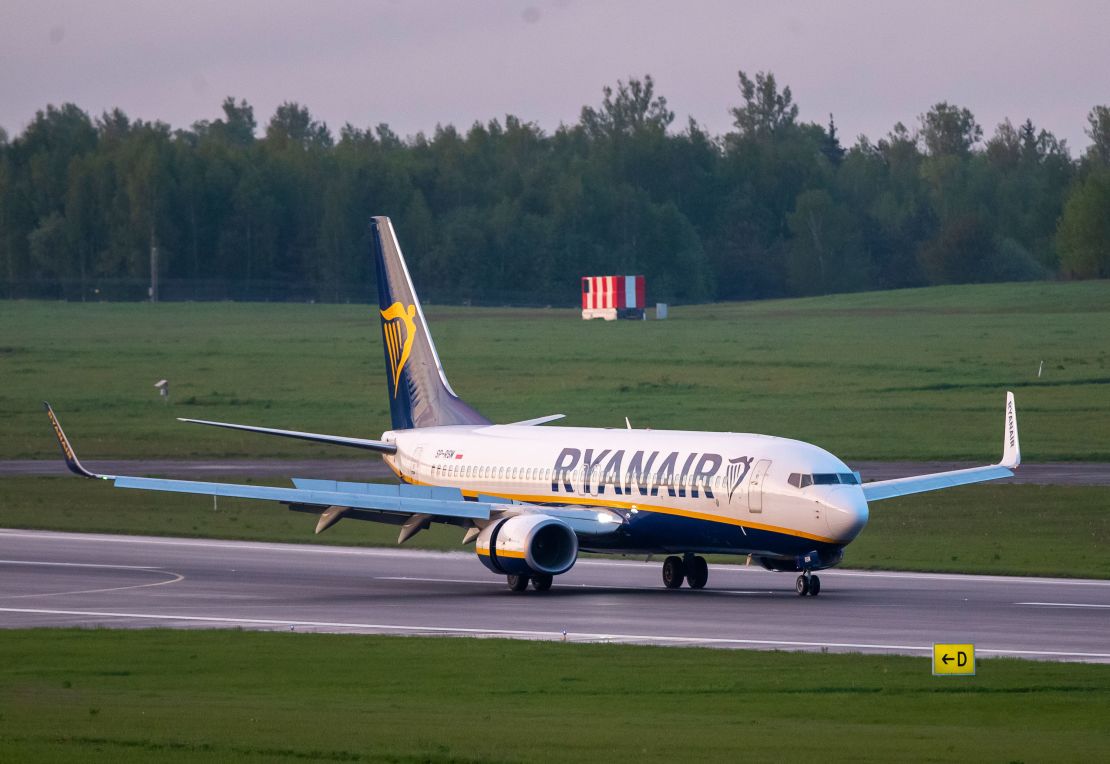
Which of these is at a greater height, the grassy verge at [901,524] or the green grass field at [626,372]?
the green grass field at [626,372]

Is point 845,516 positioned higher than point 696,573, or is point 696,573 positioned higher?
point 845,516

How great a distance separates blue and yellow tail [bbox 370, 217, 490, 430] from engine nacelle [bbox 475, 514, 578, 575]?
9229 millimetres

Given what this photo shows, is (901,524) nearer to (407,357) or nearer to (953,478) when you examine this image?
(953,478)

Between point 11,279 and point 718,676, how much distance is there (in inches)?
6466

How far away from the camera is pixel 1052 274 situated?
193000 millimetres

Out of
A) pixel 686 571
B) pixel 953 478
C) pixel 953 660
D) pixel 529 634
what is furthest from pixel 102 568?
pixel 953 660

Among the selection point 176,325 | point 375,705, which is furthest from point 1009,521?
point 176,325

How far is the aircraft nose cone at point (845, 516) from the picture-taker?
3850 cm

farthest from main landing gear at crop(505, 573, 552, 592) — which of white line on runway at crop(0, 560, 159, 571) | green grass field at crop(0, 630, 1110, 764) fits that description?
white line on runway at crop(0, 560, 159, 571)

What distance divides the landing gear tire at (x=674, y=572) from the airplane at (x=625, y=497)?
0.12 ft

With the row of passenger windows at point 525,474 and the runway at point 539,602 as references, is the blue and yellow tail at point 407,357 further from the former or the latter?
the runway at point 539,602

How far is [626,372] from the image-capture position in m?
104

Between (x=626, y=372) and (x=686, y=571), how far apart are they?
60644 millimetres

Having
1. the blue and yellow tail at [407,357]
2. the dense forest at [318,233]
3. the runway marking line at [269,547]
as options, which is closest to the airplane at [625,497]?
the blue and yellow tail at [407,357]
